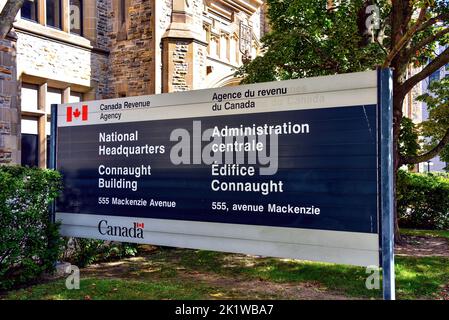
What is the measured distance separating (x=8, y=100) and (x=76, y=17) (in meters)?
5.08

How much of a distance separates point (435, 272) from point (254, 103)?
4825 mm

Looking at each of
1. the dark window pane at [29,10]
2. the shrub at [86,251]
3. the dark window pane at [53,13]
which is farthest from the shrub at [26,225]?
the dark window pane at [53,13]

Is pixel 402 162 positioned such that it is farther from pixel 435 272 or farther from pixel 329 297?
pixel 329 297

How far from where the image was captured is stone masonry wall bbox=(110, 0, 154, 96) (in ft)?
45.6

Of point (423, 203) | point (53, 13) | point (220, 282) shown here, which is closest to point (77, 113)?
point (220, 282)

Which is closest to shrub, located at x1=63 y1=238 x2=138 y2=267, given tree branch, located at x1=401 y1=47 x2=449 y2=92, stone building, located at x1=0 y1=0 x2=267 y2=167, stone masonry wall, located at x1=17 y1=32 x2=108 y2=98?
stone building, located at x1=0 y1=0 x2=267 y2=167

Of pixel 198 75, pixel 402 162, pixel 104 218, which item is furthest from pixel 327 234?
pixel 198 75

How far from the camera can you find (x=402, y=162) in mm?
11227

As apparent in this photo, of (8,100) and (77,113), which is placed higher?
(8,100)

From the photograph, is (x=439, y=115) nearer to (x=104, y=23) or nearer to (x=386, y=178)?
(x=104, y=23)

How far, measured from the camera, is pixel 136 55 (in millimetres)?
14117

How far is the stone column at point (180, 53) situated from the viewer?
44.6 ft

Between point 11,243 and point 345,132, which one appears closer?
point 345,132

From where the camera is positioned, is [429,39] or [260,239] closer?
[260,239]
